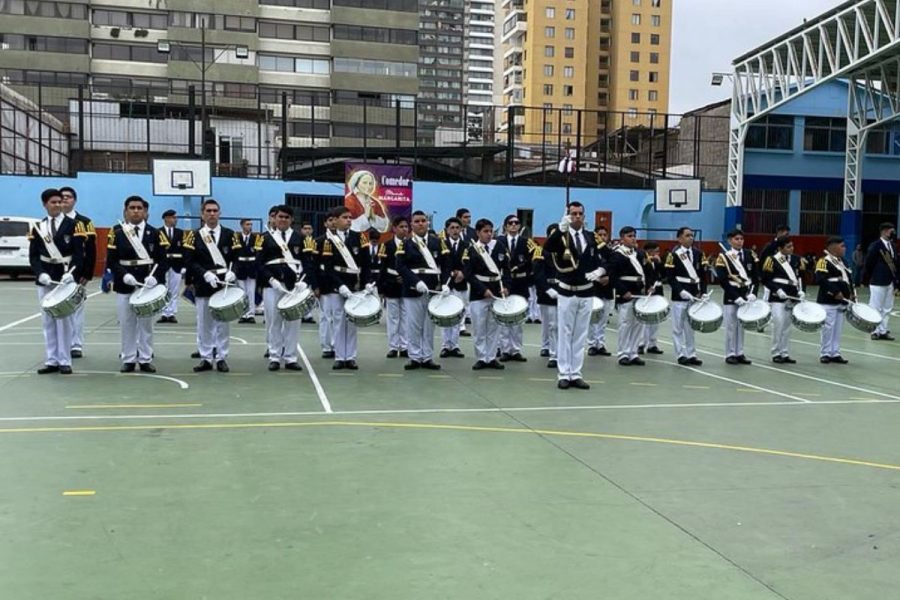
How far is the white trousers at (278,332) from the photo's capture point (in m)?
11.3

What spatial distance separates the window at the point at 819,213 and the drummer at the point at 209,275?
3294 cm

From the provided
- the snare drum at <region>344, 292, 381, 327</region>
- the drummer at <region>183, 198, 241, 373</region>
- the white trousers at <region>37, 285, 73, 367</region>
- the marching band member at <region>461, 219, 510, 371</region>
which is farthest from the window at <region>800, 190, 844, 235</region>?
the white trousers at <region>37, 285, 73, 367</region>

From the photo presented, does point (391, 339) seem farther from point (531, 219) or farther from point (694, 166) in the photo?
point (694, 166)

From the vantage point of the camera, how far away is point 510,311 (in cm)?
1128

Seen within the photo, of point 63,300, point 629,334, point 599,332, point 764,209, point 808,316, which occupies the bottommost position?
point 599,332

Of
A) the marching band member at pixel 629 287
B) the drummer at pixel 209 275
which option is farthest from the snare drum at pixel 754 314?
the drummer at pixel 209 275

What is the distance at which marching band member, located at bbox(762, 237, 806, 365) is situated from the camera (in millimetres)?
13133

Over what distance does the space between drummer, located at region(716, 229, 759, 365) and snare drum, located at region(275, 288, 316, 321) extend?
6036mm

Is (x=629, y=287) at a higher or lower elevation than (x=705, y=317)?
higher

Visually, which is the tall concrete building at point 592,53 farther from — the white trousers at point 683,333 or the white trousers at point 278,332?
the white trousers at point 278,332

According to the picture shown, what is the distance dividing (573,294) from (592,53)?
102 meters

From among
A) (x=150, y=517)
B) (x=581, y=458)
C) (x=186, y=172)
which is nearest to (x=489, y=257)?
(x=581, y=458)

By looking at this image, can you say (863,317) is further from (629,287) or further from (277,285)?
(277,285)

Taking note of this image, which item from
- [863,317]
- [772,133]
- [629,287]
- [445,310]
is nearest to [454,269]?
[445,310]
